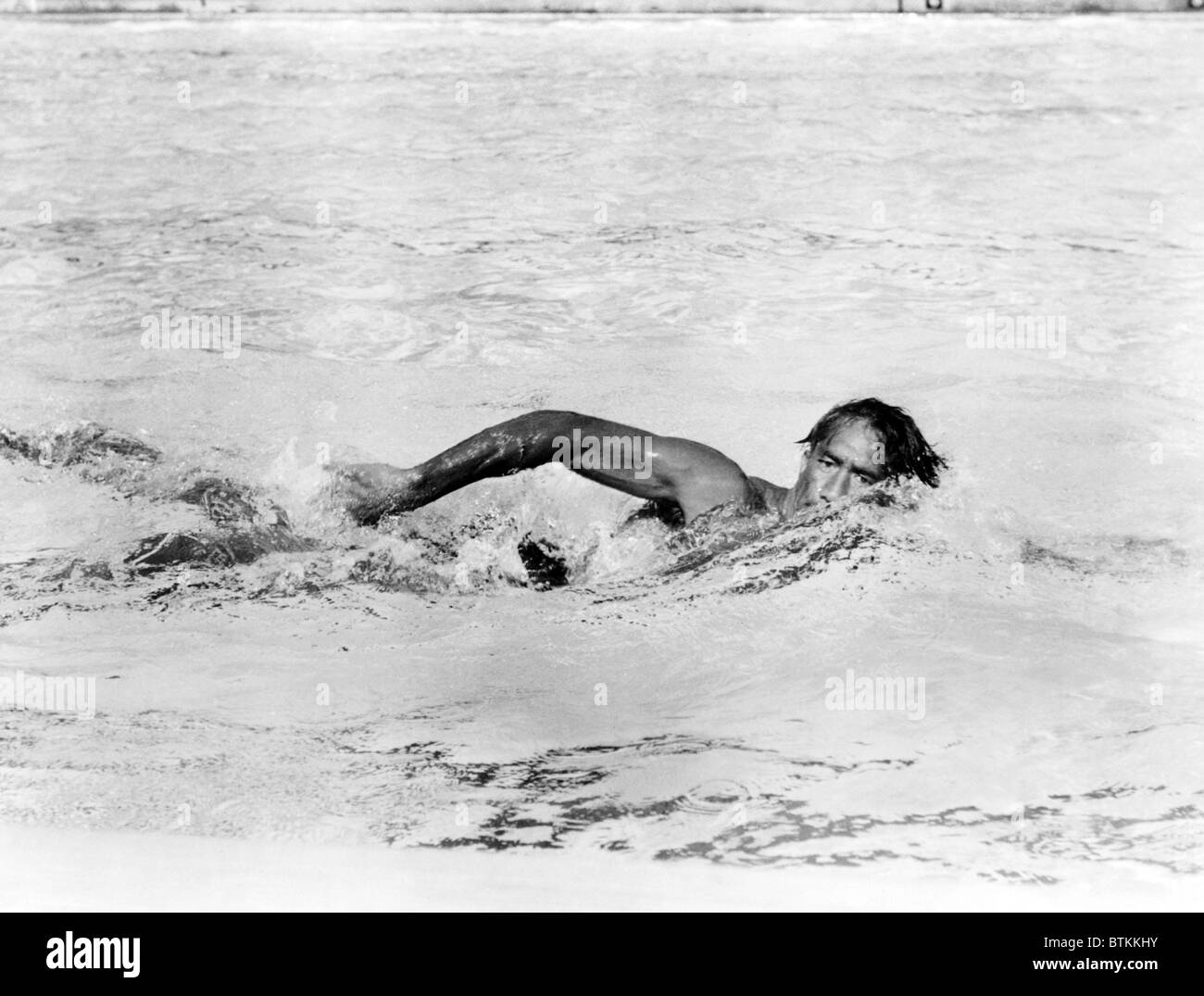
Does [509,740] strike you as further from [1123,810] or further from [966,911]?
[1123,810]

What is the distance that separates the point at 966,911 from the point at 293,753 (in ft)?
4.95

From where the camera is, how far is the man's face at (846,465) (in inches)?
141

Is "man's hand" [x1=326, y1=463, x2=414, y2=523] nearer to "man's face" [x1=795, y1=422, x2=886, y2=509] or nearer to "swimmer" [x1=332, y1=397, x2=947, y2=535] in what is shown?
"swimmer" [x1=332, y1=397, x2=947, y2=535]
